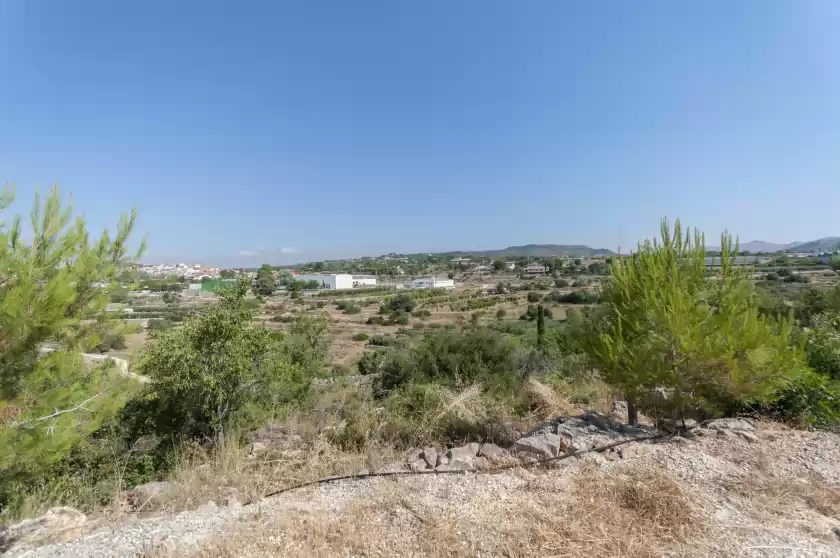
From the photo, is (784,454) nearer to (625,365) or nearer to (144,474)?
(625,365)

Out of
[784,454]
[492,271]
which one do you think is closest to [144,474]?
[784,454]

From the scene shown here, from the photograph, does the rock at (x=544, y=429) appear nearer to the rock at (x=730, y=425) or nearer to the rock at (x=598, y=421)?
the rock at (x=598, y=421)

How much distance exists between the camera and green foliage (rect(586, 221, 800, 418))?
14.4 feet

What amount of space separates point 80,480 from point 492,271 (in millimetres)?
108628

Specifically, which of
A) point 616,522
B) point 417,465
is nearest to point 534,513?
point 616,522

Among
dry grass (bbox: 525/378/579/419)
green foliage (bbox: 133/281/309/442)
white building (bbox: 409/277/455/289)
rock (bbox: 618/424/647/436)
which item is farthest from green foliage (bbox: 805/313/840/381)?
white building (bbox: 409/277/455/289)

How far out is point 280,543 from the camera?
2941 mm

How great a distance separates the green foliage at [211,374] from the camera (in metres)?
7.09

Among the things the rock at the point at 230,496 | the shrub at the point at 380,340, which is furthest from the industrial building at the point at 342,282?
the rock at the point at 230,496

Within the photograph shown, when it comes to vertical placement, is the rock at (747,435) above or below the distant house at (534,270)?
above

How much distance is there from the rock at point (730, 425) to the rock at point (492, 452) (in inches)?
104

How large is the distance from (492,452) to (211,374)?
5115mm

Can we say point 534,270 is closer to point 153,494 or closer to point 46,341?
point 153,494

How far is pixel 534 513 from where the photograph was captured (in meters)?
3.25
